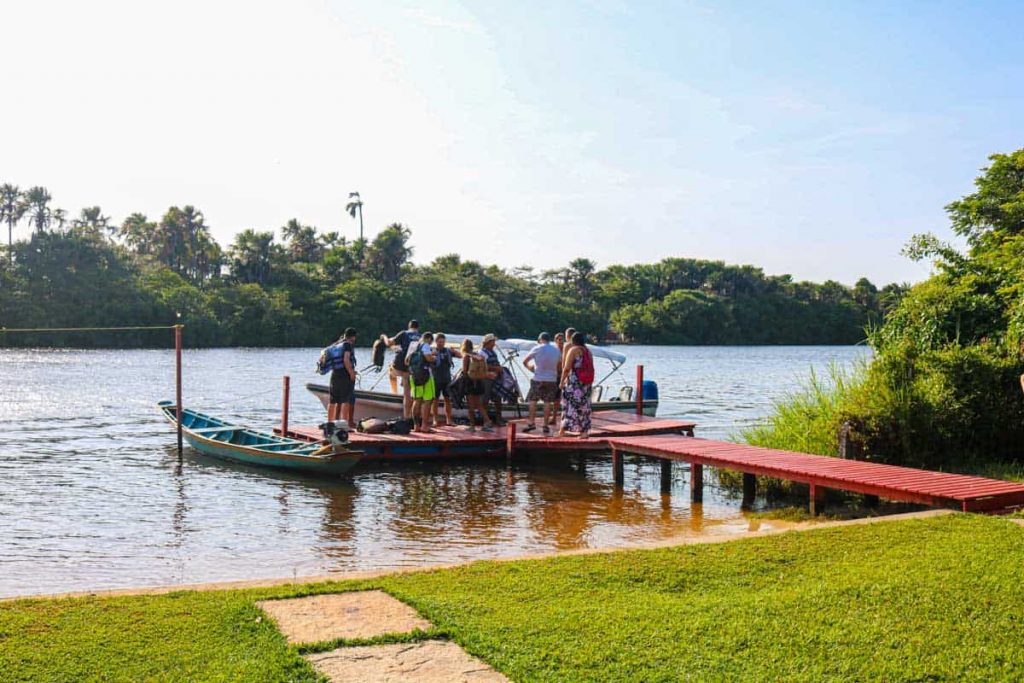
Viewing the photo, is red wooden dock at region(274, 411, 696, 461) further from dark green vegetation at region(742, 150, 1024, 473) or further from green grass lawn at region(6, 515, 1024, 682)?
green grass lawn at region(6, 515, 1024, 682)

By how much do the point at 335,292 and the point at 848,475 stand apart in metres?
91.5

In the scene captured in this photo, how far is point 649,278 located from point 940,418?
5011 inches

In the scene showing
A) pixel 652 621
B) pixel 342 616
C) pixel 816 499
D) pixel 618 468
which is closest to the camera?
pixel 652 621

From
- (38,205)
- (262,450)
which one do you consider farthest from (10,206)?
(262,450)

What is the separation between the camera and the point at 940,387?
14.0 m

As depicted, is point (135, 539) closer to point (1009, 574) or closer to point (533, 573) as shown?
point (533, 573)

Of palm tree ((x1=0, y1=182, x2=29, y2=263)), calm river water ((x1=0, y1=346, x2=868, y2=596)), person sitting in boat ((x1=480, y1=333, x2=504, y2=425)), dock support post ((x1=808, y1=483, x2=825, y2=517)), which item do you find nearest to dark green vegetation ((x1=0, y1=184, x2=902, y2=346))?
palm tree ((x1=0, y1=182, x2=29, y2=263))

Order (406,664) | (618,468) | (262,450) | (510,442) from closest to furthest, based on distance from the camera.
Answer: (406,664) → (618,468) → (262,450) → (510,442)

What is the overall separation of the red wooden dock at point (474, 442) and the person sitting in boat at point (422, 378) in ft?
1.43

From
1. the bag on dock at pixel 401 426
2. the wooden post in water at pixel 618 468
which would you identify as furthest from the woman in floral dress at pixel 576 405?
the bag on dock at pixel 401 426

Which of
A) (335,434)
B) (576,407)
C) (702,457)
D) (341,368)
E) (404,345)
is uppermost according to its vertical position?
(404,345)

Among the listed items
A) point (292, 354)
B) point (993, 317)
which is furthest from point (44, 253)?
point (993, 317)

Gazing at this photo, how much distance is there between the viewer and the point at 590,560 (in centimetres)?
809

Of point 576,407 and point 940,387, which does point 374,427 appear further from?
point 940,387
